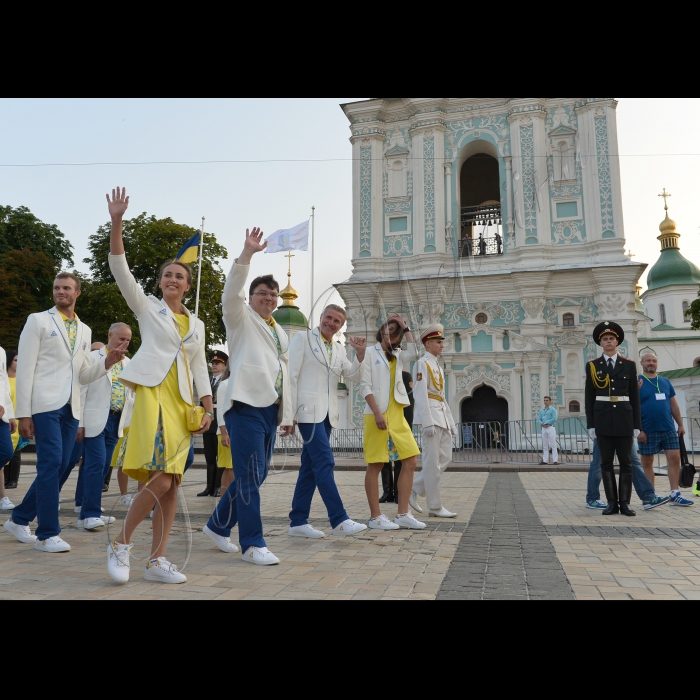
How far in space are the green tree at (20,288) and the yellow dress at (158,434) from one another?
82.7ft

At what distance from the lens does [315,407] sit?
5.58 m

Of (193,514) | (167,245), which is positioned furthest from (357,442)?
(193,514)

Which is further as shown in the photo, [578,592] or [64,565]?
[64,565]

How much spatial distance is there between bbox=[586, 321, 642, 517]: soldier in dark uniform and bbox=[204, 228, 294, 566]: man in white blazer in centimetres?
423

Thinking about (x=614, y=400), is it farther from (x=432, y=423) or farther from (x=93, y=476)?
(x=93, y=476)

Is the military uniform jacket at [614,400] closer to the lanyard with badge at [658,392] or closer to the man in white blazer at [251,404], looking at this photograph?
the lanyard with badge at [658,392]

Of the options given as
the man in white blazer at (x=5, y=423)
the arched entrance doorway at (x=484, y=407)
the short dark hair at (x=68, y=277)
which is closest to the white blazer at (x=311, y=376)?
the short dark hair at (x=68, y=277)

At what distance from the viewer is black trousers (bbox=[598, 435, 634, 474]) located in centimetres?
739

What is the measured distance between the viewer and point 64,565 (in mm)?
4348

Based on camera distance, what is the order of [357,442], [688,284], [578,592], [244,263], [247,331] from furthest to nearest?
1. [688,284]
2. [357,442]
3. [247,331]
4. [244,263]
5. [578,592]

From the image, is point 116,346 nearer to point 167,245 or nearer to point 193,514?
point 193,514

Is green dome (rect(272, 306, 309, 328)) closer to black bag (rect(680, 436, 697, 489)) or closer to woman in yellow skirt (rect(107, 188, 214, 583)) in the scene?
black bag (rect(680, 436, 697, 489))

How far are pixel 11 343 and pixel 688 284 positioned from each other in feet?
177

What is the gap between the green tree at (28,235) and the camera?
31.2 m
